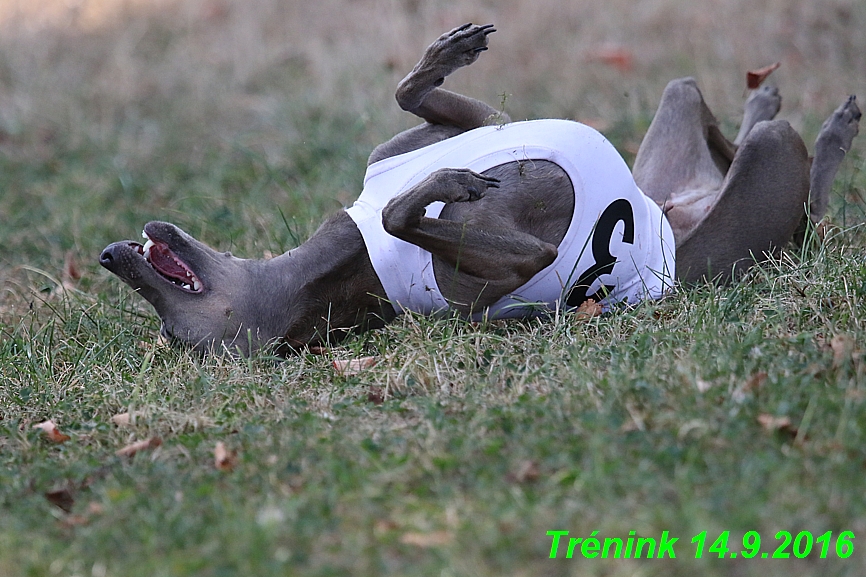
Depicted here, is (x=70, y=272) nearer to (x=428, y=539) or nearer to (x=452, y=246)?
(x=452, y=246)

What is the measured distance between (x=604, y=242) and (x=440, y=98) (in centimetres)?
99

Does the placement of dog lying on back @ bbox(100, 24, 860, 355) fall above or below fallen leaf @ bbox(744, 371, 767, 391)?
above

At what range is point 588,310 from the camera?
4098 mm

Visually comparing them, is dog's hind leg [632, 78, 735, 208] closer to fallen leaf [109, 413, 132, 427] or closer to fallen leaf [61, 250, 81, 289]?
fallen leaf [109, 413, 132, 427]

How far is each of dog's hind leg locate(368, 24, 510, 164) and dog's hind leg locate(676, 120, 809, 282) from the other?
3.58 ft

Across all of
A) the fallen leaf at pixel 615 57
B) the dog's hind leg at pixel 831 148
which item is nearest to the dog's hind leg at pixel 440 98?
the dog's hind leg at pixel 831 148

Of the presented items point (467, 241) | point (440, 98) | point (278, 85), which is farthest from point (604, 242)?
point (278, 85)

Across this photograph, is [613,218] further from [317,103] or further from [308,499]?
[317,103]

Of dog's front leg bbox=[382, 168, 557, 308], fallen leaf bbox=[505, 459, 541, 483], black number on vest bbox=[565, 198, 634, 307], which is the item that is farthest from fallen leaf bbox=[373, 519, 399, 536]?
black number on vest bbox=[565, 198, 634, 307]

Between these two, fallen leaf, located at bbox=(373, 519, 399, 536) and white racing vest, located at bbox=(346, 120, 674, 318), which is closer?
fallen leaf, located at bbox=(373, 519, 399, 536)

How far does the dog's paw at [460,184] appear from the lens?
12.5ft

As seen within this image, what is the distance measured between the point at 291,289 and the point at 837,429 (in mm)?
2236

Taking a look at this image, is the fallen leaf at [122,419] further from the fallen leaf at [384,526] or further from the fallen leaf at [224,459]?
the fallen leaf at [384,526]

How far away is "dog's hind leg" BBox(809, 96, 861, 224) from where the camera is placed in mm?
4852
